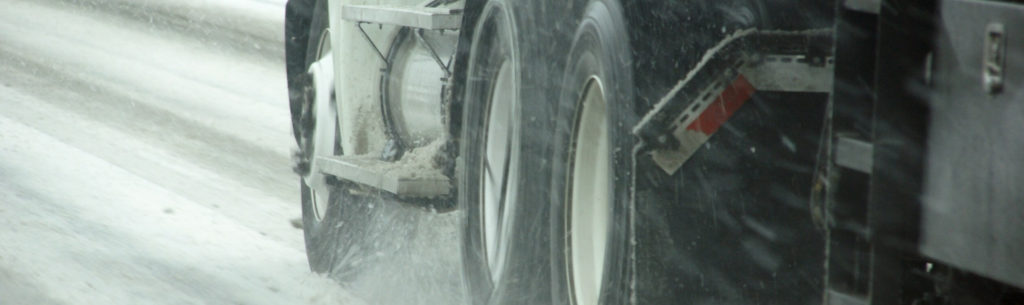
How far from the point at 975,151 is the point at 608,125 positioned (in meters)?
1.17

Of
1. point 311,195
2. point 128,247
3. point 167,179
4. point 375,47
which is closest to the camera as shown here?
point 375,47

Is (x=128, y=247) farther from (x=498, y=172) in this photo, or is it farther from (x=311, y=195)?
(x=498, y=172)

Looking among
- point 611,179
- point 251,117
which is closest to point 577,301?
point 611,179

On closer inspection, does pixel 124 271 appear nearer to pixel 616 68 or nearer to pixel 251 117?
pixel 616 68

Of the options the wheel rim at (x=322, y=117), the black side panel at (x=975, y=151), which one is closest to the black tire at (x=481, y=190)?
the wheel rim at (x=322, y=117)

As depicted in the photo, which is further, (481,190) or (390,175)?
(390,175)

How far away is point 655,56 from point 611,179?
11.2 inches

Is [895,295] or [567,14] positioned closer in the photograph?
[895,295]

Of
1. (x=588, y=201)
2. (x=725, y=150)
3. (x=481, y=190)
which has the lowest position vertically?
(x=481, y=190)

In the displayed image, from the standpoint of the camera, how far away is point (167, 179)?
8281mm

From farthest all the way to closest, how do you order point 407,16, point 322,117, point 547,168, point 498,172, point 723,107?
point 322,117
point 407,16
point 498,172
point 547,168
point 723,107

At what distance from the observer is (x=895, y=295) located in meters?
2.44

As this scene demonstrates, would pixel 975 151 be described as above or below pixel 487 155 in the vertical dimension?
above

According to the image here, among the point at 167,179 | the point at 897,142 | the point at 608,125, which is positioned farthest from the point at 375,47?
the point at 897,142
